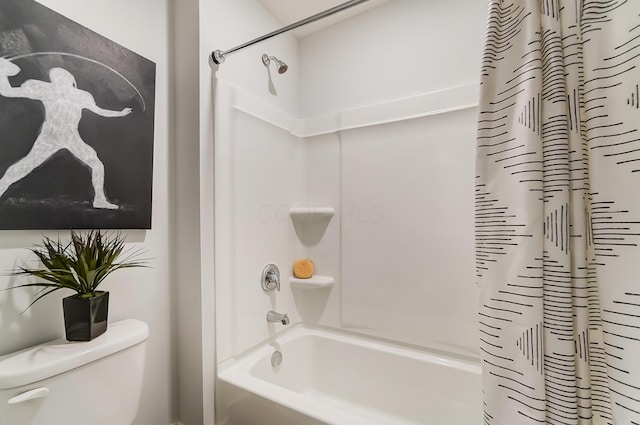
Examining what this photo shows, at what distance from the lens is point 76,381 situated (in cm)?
79

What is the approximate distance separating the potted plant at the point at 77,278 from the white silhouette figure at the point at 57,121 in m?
0.19

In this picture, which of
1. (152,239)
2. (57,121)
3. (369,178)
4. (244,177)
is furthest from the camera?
(369,178)

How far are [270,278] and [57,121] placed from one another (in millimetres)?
1127

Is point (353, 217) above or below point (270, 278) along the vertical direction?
above

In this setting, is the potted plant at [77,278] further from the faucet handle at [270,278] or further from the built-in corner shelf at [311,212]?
the built-in corner shelf at [311,212]

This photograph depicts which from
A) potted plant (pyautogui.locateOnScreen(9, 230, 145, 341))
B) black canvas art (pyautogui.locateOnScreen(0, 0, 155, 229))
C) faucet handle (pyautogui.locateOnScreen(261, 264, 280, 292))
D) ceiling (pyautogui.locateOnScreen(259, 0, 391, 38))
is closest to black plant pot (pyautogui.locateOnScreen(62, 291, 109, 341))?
potted plant (pyautogui.locateOnScreen(9, 230, 145, 341))

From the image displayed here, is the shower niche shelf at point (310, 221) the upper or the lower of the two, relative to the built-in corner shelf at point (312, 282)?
upper

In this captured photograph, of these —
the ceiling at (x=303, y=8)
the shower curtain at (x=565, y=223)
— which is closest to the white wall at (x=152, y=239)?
the ceiling at (x=303, y=8)

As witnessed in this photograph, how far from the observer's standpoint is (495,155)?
720 mm

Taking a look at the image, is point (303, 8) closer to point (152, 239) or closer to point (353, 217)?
point (353, 217)

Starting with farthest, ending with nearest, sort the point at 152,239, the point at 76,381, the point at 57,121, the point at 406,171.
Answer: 1. the point at 406,171
2. the point at 152,239
3. the point at 57,121
4. the point at 76,381

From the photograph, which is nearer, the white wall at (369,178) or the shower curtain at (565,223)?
the shower curtain at (565,223)

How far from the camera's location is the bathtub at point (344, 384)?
1.08 meters

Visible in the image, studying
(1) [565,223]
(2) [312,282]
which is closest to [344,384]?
(2) [312,282]
